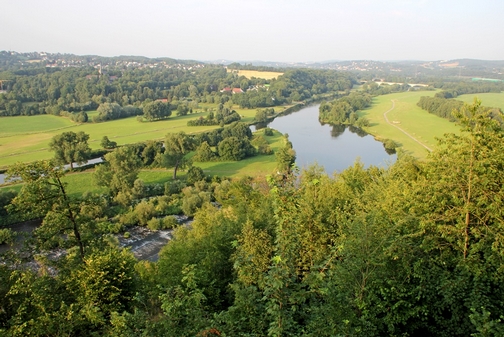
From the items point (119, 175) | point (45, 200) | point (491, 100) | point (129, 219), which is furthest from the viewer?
point (491, 100)

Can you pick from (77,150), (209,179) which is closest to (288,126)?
(209,179)

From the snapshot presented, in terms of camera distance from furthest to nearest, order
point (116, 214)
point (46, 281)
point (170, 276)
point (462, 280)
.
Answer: point (116, 214) < point (170, 276) < point (46, 281) < point (462, 280)

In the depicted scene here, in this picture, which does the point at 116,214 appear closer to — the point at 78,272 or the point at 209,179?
the point at 209,179

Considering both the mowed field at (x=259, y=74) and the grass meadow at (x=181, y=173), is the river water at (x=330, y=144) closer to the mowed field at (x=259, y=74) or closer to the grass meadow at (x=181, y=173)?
the grass meadow at (x=181, y=173)

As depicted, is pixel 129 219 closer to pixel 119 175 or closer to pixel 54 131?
pixel 119 175

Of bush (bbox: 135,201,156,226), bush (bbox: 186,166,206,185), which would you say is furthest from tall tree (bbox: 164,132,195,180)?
bush (bbox: 135,201,156,226)

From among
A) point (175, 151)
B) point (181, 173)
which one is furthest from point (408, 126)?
point (175, 151)

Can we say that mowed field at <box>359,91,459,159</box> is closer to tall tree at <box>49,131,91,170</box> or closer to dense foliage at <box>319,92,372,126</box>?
dense foliage at <box>319,92,372,126</box>
